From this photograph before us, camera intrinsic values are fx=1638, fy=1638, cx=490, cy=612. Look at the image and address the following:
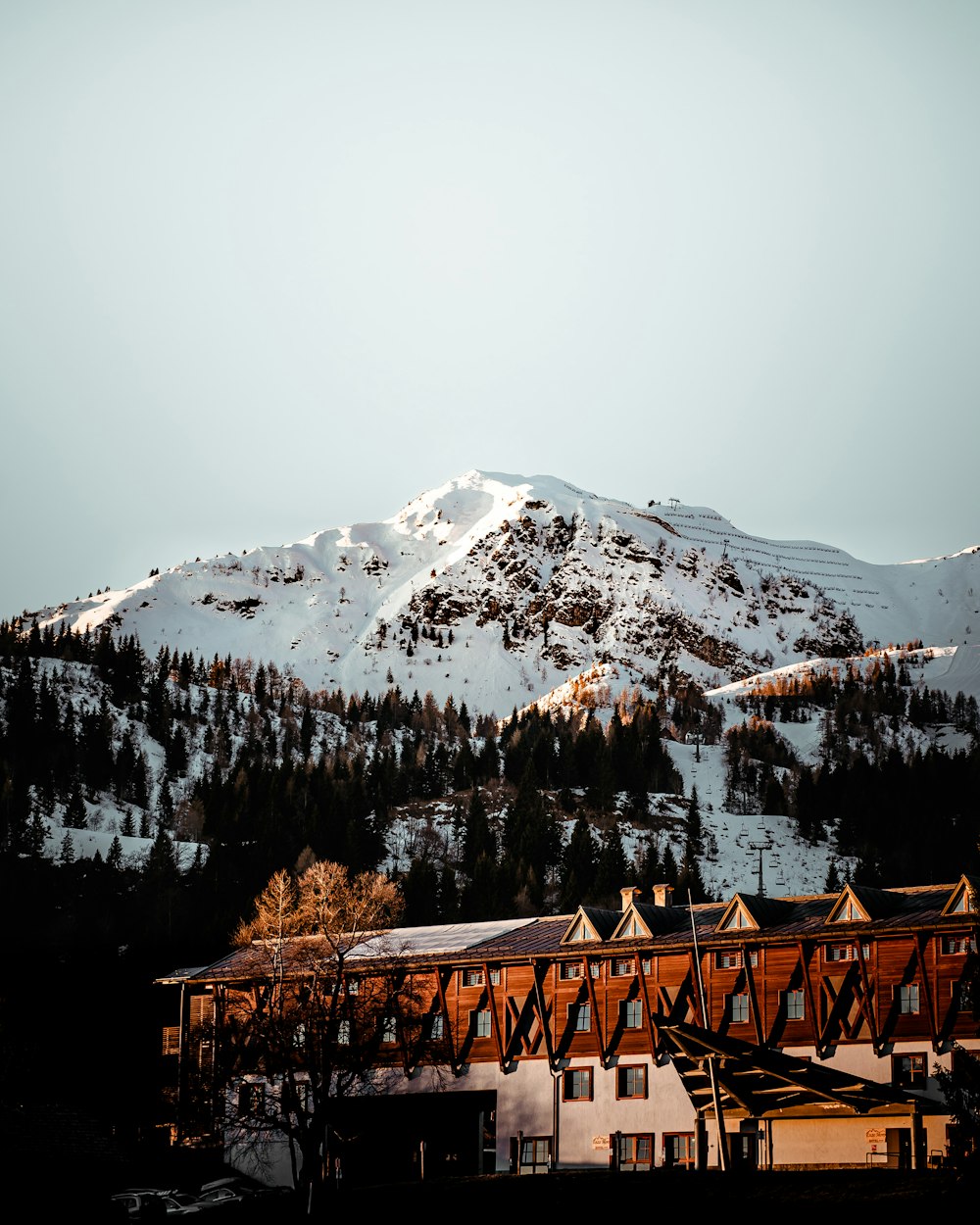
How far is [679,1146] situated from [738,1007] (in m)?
6.13

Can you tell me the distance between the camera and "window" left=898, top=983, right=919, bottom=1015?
63.2m

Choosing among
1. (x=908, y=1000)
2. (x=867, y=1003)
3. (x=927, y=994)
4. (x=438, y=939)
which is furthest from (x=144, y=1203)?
(x=927, y=994)

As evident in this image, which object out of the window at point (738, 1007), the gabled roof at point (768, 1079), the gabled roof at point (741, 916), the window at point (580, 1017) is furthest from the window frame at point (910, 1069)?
the window at point (580, 1017)

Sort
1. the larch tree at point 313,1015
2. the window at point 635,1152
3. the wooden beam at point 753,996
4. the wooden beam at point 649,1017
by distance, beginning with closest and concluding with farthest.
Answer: the larch tree at point 313,1015 → the window at point 635,1152 → the wooden beam at point 753,996 → the wooden beam at point 649,1017

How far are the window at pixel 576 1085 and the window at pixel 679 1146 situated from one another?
15.1 ft

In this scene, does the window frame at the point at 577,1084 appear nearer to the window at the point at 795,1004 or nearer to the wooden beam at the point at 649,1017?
the wooden beam at the point at 649,1017

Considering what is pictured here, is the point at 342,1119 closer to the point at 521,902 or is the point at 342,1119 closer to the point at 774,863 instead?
the point at 521,902

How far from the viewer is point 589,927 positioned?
2827 inches

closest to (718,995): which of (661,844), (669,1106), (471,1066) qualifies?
(669,1106)

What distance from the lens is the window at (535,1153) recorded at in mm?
67250

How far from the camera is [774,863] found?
178 m

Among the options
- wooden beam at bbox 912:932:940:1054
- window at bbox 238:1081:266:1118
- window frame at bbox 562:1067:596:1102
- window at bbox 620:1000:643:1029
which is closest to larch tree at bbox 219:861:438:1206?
window at bbox 238:1081:266:1118

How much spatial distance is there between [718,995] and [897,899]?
850 cm

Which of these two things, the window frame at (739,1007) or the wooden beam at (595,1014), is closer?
the window frame at (739,1007)
